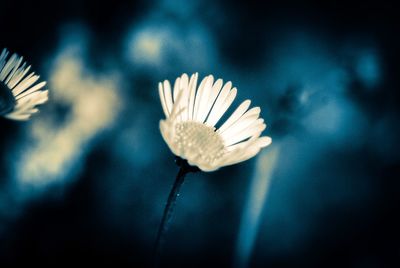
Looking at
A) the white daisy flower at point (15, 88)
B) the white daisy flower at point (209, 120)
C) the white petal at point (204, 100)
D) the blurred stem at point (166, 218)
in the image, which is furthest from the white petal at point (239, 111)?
the white daisy flower at point (15, 88)

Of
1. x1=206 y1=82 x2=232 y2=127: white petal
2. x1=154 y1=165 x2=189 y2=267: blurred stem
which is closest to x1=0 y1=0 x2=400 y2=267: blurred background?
x1=206 y1=82 x2=232 y2=127: white petal

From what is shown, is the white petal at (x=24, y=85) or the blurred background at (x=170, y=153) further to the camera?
the blurred background at (x=170, y=153)

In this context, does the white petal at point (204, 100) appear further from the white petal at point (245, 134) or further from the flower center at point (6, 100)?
the flower center at point (6, 100)

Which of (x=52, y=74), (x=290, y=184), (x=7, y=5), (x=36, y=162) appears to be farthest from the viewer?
(x=290, y=184)

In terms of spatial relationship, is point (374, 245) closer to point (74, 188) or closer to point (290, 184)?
point (290, 184)

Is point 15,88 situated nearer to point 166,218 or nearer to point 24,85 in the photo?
point 24,85

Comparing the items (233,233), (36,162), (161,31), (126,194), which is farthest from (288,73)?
(36,162)
